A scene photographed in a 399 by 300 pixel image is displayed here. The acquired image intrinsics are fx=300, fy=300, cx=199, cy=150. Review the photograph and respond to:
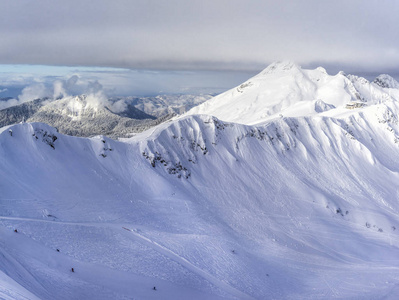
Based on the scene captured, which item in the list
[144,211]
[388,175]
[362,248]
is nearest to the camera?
[144,211]

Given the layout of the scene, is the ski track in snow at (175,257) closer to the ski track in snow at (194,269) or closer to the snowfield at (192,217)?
the ski track in snow at (194,269)

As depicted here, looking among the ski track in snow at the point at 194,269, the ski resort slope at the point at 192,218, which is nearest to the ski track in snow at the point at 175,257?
the ski track in snow at the point at 194,269

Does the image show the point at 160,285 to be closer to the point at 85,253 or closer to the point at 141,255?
the point at 141,255

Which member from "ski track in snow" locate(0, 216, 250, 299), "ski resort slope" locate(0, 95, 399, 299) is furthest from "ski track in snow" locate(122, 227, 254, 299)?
"ski resort slope" locate(0, 95, 399, 299)

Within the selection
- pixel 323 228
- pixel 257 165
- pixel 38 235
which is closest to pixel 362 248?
pixel 323 228

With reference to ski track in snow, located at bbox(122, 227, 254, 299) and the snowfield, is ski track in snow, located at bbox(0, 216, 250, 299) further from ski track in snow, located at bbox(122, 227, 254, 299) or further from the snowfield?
the snowfield

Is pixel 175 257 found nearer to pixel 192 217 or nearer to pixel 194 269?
pixel 194 269
